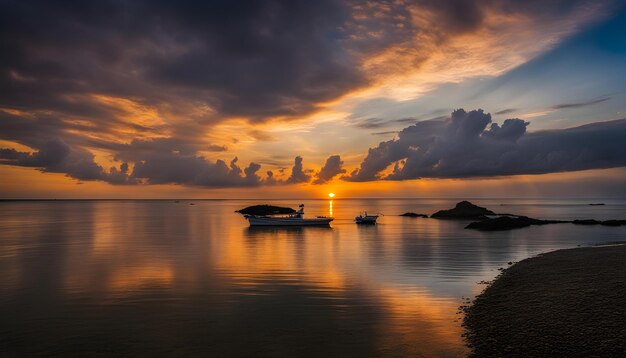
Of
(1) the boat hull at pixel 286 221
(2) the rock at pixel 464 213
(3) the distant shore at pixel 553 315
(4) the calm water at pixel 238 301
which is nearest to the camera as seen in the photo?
(3) the distant shore at pixel 553 315

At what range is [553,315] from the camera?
1891cm

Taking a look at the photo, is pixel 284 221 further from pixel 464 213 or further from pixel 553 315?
pixel 553 315

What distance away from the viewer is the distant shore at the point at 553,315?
1527cm

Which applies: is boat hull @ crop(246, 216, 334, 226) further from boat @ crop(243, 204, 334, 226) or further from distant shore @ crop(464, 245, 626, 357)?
distant shore @ crop(464, 245, 626, 357)

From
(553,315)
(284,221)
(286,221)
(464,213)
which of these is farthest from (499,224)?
(553,315)

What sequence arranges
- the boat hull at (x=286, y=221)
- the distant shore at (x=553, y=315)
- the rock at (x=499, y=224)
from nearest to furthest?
the distant shore at (x=553, y=315) → the rock at (x=499, y=224) → the boat hull at (x=286, y=221)

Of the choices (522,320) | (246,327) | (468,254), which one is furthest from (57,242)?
(522,320)

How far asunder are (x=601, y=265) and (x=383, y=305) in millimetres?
19231

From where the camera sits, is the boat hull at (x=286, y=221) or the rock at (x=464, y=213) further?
the rock at (x=464, y=213)

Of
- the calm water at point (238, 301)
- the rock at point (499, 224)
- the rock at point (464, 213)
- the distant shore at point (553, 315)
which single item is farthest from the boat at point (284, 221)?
the distant shore at point (553, 315)

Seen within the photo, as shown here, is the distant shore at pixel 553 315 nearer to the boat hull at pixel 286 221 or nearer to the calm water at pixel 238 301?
the calm water at pixel 238 301

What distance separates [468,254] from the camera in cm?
4700

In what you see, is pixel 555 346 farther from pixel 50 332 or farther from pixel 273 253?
pixel 273 253

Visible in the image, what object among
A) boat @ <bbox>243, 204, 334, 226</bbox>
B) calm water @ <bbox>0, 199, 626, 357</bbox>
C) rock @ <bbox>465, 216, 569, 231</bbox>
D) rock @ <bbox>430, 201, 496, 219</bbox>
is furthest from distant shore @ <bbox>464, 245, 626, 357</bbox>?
rock @ <bbox>430, 201, 496, 219</bbox>
